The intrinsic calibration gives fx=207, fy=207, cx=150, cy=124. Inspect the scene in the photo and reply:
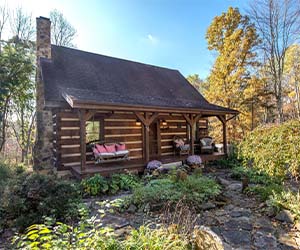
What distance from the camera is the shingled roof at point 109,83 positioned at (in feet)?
24.3

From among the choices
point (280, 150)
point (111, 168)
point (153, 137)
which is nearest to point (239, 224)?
point (280, 150)

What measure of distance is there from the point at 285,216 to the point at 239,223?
36.4 inches

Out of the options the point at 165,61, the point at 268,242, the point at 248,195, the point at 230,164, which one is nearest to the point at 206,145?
the point at 230,164

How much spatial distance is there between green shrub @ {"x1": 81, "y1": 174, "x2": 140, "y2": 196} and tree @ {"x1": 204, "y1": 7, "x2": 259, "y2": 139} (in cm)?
1097

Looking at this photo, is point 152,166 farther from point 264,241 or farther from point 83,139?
point 264,241

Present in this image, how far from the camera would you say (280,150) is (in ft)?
13.6

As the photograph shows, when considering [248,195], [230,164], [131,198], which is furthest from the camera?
[230,164]

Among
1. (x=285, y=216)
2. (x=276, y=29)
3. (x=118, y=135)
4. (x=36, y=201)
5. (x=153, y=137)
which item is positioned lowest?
(x=285, y=216)

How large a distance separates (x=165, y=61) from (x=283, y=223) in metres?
18.8

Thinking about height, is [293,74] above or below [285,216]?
above

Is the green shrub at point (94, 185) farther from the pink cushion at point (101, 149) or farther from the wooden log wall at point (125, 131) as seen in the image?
the wooden log wall at point (125, 131)

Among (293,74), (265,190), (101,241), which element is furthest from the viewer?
(293,74)

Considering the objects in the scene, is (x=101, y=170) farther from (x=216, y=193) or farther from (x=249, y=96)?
(x=249, y=96)

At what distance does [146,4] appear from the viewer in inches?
419
